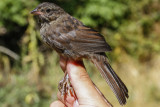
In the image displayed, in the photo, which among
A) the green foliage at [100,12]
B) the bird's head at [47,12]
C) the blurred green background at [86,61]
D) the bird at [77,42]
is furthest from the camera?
the green foliage at [100,12]

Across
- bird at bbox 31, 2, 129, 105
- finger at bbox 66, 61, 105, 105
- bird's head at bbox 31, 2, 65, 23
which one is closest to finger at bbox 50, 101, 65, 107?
finger at bbox 66, 61, 105, 105

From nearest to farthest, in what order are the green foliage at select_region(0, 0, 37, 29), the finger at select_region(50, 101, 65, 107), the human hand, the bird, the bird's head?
1. the human hand
2. the bird
3. the finger at select_region(50, 101, 65, 107)
4. the bird's head
5. the green foliage at select_region(0, 0, 37, 29)

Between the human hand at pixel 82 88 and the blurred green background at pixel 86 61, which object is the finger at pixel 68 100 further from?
the blurred green background at pixel 86 61

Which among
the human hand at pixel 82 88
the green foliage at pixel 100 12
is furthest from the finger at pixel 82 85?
the green foliage at pixel 100 12

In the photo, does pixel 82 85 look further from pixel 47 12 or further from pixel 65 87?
→ pixel 47 12

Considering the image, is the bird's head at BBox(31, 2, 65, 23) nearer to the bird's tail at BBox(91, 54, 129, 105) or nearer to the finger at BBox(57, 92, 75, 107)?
the bird's tail at BBox(91, 54, 129, 105)

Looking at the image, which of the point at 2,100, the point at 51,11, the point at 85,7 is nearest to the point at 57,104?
the point at 51,11

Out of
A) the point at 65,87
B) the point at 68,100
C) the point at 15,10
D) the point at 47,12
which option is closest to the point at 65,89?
the point at 65,87
